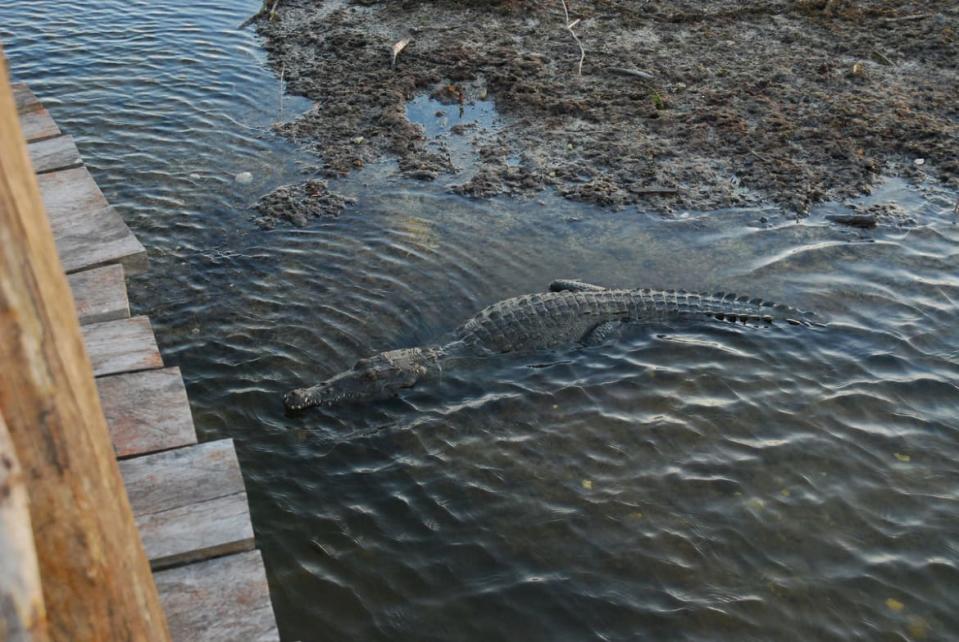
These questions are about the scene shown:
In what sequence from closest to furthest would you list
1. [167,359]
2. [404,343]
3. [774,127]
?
[167,359], [404,343], [774,127]

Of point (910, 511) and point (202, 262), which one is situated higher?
point (202, 262)

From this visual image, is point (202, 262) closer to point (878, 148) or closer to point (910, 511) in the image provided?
point (910, 511)

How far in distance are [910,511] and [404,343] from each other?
10.9 feet

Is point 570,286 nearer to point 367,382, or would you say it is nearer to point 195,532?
point 367,382

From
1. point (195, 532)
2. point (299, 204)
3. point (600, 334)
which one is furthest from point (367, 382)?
point (299, 204)

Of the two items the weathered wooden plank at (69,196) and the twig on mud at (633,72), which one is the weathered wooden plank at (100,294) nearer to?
the weathered wooden plank at (69,196)

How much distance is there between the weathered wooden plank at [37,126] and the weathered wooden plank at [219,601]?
141 inches

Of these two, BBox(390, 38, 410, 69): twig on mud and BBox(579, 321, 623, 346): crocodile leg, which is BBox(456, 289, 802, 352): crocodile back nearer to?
BBox(579, 321, 623, 346): crocodile leg

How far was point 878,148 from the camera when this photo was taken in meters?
8.46

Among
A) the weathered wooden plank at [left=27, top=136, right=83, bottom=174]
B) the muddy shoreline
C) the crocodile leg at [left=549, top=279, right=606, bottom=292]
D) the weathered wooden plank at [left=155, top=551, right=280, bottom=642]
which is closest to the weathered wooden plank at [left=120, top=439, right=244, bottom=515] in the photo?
the weathered wooden plank at [left=155, top=551, right=280, bottom=642]

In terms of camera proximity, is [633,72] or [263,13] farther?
[263,13]

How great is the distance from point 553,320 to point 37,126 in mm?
3647

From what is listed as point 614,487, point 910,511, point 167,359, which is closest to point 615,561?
point 614,487

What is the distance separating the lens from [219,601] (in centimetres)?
293
